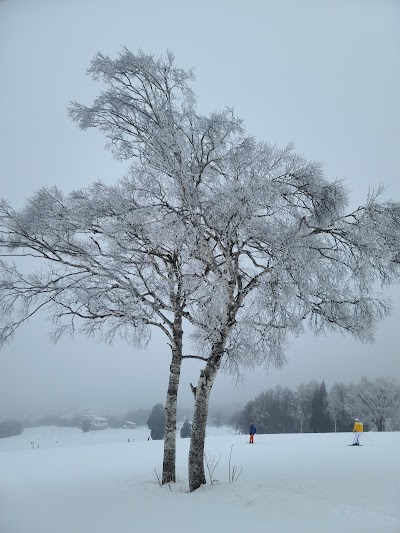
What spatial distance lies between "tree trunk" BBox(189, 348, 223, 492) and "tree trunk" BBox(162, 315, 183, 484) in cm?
136

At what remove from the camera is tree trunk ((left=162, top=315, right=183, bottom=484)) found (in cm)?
827

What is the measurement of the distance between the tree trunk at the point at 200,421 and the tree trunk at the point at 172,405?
136 centimetres

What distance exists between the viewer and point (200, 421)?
23.9 feet

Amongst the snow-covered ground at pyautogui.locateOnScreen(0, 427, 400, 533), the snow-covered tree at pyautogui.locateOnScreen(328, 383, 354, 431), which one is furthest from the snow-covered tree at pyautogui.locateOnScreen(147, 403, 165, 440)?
the snow-covered ground at pyautogui.locateOnScreen(0, 427, 400, 533)

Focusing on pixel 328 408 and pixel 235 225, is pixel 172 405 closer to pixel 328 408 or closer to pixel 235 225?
pixel 235 225

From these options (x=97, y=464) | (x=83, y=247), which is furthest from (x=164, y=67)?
(x=97, y=464)

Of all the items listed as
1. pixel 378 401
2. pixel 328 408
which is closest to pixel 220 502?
pixel 378 401

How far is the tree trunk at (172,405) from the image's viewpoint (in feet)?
27.1

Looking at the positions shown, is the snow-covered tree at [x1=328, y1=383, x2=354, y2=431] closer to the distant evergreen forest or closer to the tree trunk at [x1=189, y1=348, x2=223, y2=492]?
the distant evergreen forest

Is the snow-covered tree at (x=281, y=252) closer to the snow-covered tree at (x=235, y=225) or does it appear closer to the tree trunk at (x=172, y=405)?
the snow-covered tree at (x=235, y=225)

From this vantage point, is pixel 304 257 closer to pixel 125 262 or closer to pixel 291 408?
pixel 125 262

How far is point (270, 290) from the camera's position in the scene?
7.06 m

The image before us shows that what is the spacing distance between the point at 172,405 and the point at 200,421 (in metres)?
1.65

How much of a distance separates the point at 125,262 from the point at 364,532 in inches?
249
